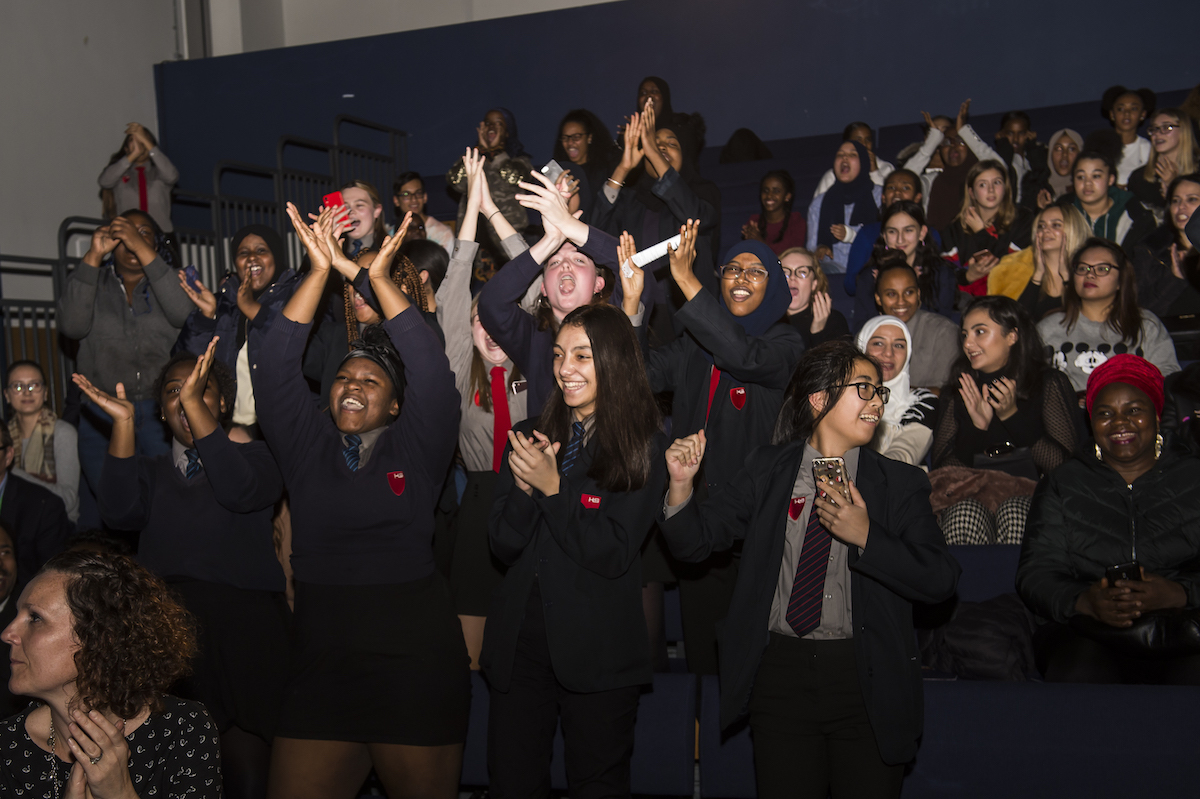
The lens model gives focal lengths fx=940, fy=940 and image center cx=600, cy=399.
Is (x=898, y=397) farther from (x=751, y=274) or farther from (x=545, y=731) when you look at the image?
(x=545, y=731)

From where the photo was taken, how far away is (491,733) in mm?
2277

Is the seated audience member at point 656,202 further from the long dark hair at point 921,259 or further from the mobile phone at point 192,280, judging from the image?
the mobile phone at point 192,280

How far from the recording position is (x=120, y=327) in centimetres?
443

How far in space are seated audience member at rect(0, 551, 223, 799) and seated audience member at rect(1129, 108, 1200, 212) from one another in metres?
5.57

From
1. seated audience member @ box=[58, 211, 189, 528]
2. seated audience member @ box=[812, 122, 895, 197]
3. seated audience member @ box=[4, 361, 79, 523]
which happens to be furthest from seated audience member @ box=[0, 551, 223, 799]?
seated audience member @ box=[812, 122, 895, 197]

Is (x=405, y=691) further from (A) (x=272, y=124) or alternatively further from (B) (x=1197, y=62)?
(A) (x=272, y=124)

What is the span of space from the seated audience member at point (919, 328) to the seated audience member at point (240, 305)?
259 centimetres

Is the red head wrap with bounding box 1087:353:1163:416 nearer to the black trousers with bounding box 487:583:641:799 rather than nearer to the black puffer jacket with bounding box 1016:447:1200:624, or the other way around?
the black puffer jacket with bounding box 1016:447:1200:624

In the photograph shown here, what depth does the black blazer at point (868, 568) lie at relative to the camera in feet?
6.77

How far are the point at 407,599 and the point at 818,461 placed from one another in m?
1.04

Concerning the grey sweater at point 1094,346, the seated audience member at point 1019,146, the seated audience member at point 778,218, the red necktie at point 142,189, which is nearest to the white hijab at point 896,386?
the grey sweater at point 1094,346

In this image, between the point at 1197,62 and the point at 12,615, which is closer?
the point at 12,615

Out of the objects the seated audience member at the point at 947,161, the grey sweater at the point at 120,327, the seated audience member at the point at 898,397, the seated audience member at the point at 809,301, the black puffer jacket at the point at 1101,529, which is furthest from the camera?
the seated audience member at the point at 947,161

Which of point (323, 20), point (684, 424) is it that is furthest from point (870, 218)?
point (323, 20)
